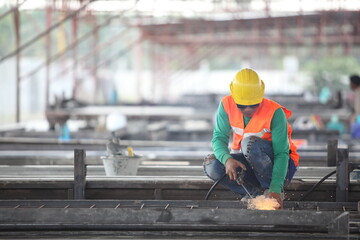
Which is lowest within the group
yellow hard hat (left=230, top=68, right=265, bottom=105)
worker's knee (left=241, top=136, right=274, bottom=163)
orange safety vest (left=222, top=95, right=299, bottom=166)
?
worker's knee (left=241, top=136, right=274, bottom=163)

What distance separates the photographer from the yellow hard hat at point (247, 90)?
479 centimetres

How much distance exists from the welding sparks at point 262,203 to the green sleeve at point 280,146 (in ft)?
0.47

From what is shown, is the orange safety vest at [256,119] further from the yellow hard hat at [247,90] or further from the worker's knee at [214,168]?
the worker's knee at [214,168]

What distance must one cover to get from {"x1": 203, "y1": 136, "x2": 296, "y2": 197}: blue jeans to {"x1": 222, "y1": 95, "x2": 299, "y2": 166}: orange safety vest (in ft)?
0.17

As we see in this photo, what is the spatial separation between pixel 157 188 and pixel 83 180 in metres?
0.71

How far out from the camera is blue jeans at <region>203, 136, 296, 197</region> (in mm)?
4949

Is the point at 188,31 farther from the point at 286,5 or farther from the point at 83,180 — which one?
the point at 83,180

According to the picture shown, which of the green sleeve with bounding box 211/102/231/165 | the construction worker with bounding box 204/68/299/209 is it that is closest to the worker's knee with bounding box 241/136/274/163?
the construction worker with bounding box 204/68/299/209

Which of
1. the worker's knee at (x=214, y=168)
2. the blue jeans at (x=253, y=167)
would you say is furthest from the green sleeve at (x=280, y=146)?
the worker's knee at (x=214, y=168)

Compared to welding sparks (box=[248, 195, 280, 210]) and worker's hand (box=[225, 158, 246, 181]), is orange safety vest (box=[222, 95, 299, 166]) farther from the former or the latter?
welding sparks (box=[248, 195, 280, 210])

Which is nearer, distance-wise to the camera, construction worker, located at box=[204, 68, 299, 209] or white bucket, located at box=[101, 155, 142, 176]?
construction worker, located at box=[204, 68, 299, 209]

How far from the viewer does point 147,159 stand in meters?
8.69

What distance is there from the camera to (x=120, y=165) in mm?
6617

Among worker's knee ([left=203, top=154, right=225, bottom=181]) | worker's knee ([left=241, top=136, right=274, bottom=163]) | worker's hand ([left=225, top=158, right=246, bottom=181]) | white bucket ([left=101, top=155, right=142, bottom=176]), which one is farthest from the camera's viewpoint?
white bucket ([left=101, top=155, right=142, bottom=176])
